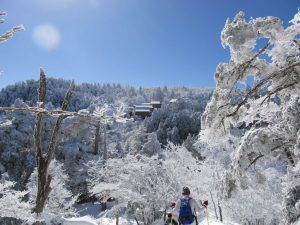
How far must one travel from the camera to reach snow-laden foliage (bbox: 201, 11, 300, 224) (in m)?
7.66

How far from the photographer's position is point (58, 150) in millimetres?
34062

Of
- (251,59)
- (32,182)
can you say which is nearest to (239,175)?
(251,59)

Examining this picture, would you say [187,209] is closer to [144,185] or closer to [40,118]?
[40,118]

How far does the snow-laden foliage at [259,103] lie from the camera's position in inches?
301

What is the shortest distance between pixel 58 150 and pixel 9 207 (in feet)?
90.9

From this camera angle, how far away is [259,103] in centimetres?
789

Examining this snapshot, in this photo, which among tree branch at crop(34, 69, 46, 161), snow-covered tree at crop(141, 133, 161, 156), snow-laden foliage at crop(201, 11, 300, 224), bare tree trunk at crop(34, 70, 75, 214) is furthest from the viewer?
snow-covered tree at crop(141, 133, 161, 156)

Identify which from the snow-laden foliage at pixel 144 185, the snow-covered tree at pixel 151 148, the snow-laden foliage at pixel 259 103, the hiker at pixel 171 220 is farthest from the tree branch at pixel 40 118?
the snow-covered tree at pixel 151 148

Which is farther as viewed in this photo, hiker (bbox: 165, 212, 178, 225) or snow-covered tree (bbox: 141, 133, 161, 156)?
snow-covered tree (bbox: 141, 133, 161, 156)

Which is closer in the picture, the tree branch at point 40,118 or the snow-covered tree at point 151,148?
the tree branch at point 40,118

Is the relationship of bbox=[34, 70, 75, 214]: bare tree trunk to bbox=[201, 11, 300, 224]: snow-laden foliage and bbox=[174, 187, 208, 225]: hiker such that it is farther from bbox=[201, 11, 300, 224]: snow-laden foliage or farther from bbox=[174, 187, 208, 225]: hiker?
bbox=[201, 11, 300, 224]: snow-laden foliage

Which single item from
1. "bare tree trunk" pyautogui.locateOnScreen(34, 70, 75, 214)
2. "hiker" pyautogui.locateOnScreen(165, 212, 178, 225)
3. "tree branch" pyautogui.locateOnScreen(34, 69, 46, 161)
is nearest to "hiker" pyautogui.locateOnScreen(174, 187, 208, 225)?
"hiker" pyautogui.locateOnScreen(165, 212, 178, 225)

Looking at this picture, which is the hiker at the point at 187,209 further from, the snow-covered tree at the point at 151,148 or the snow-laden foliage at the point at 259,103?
the snow-covered tree at the point at 151,148

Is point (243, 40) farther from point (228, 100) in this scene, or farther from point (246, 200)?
point (246, 200)
